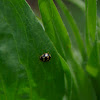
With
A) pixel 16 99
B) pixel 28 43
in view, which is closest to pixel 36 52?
pixel 28 43

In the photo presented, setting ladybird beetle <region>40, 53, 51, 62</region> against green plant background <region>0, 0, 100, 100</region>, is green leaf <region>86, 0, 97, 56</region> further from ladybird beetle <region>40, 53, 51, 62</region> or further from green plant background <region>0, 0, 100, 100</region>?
ladybird beetle <region>40, 53, 51, 62</region>

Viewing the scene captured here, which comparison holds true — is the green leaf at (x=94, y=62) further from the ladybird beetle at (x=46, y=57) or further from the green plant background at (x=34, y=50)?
the ladybird beetle at (x=46, y=57)

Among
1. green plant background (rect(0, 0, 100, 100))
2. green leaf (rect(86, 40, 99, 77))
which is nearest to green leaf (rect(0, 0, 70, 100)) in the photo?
green plant background (rect(0, 0, 100, 100))

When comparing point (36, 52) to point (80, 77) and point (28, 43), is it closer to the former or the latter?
point (28, 43)

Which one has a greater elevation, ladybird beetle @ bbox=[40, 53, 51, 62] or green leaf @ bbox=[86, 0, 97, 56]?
green leaf @ bbox=[86, 0, 97, 56]

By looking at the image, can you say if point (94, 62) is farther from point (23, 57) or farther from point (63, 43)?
point (23, 57)

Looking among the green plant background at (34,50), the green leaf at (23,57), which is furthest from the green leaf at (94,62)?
the green leaf at (23,57)
